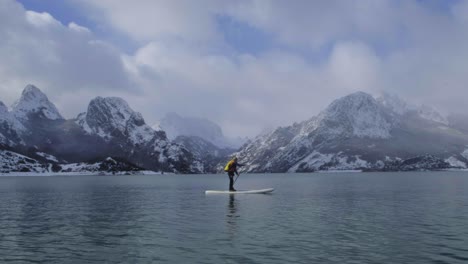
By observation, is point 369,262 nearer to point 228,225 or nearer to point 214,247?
point 214,247

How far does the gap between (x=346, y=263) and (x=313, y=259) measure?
2.02m

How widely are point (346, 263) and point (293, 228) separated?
13.3 m

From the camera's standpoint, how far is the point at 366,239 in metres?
32.1

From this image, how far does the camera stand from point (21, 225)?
1650 inches

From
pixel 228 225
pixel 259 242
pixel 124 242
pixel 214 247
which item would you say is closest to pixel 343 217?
pixel 228 225

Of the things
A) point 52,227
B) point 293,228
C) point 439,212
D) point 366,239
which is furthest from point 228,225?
point 439,212

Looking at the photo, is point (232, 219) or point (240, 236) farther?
point (232, 219)

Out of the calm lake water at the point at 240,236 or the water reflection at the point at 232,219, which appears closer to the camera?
the calm lake water at the point at 240,236

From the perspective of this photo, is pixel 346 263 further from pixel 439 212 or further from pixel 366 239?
pixel 439 212

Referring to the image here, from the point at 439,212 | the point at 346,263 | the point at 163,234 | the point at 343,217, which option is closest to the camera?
the point at 346,263

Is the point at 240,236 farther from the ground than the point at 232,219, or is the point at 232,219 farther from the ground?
the point at 232,219

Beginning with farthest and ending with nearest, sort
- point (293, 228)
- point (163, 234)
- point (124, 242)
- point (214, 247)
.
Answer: point (293, 228), point (163, 234), point (124, 242), point (214, 247)

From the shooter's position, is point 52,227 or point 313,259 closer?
point 313,259

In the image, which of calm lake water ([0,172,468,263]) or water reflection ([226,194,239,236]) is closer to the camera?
calm lake water ([0,172,468,263])
